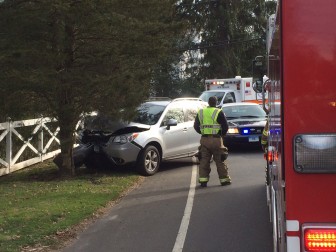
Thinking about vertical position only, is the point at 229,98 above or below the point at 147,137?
above

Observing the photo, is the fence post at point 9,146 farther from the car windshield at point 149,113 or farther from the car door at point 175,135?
the car door at point 175,135

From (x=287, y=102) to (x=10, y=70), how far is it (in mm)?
7807

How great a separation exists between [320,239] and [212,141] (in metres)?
7.29

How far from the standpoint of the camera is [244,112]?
16750 mm

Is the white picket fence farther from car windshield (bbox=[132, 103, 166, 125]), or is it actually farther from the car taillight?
the car taillight

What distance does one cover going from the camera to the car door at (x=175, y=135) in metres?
12.3

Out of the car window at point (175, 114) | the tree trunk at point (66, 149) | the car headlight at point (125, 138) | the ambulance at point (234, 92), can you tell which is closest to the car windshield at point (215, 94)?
the ambulance at point (234, 92)

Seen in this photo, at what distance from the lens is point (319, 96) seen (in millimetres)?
2748

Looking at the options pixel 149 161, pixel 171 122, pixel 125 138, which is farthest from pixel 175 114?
pixel 125 138

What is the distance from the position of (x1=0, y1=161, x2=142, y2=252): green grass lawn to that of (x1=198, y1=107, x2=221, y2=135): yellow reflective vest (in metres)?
1.96

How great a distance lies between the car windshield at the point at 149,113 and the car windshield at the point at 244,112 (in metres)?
4.35

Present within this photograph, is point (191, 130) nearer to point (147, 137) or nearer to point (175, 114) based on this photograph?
point (175, 114)

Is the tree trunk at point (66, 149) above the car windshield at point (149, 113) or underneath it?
underneath

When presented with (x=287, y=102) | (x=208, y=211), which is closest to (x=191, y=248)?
(x=208, y=211)
